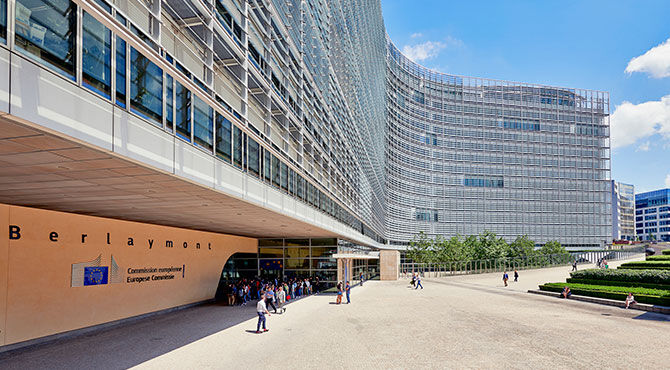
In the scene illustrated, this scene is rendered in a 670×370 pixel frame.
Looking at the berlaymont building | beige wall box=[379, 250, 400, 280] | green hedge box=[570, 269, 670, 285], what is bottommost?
beige wall box=[379, 250, 400, 280]

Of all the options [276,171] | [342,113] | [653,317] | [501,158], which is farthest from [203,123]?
[501,158]

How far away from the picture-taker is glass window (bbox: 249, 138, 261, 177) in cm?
1565

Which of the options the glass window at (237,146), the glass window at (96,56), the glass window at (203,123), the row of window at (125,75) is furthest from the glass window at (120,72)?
the glass window at (237,146)

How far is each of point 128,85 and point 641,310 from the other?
24.6 metres

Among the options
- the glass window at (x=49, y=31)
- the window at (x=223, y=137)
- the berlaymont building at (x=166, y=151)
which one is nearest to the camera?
the glass window at (x=49, y=31)

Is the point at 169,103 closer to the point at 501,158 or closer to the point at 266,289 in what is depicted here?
the point at 266,289

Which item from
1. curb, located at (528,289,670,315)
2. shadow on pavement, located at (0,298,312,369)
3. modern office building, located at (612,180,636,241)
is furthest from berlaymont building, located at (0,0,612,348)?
modern office building, located at (612,180,636,241)

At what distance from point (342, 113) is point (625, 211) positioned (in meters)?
185

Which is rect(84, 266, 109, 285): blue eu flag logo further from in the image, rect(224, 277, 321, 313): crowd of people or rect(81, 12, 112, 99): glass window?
rect(81, 12, 112, 99): glass window

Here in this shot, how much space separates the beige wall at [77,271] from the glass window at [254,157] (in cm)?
698

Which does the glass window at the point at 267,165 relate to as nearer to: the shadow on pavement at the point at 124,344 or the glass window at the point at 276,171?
the glass window at the point at 276,171

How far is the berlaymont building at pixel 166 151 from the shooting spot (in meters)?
7.43

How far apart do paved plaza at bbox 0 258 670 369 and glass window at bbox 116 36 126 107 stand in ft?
23.4

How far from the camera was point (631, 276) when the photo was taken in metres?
27.5
